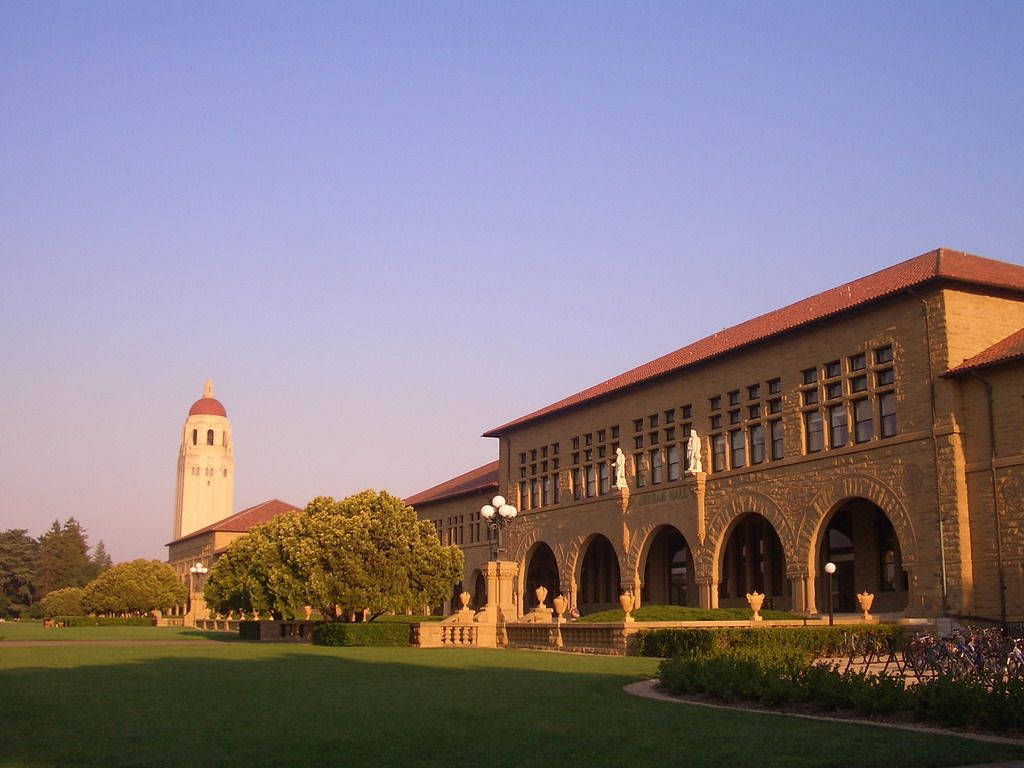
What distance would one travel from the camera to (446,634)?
116 ft

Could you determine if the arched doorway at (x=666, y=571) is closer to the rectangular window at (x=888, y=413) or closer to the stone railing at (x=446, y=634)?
the stone railing at (x=446, y=634)

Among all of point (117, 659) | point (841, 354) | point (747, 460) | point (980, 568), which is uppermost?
point (841, 354)

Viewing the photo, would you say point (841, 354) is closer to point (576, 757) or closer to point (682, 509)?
point (682, 509)

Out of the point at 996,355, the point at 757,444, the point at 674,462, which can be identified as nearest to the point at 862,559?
the point at 757,444

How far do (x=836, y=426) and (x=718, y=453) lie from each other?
6.61 m

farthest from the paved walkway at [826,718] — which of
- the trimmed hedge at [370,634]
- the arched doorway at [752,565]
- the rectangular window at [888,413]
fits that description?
the arched doorway at [752,565]

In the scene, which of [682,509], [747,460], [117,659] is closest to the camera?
[117,659]

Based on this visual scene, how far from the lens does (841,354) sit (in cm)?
3494

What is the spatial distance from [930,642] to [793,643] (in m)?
6.10

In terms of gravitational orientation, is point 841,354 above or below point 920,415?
above

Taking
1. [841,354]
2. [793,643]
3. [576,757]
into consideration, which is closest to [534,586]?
[841,354]

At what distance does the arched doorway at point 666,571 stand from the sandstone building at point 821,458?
0.27ft

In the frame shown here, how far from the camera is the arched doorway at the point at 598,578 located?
2068 inches

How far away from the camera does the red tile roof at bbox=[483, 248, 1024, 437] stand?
32438 mm
